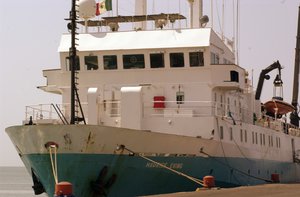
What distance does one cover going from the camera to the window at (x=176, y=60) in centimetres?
3241

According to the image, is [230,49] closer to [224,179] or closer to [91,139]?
[224,179]

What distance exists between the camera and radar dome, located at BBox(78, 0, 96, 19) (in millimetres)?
33312

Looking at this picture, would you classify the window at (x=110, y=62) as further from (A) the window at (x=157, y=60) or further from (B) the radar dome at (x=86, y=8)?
(B) the radar dome at (x=86, y=8)

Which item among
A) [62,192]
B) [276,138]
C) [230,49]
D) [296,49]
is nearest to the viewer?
[62,192]

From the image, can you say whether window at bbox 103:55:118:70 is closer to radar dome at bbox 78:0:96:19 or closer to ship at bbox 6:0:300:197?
ship at bbox 6:0:300:197

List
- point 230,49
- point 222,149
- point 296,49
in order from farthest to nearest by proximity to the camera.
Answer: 1. point 296,49
2. point 230,49
3. point 222,149

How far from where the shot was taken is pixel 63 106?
32344 mm

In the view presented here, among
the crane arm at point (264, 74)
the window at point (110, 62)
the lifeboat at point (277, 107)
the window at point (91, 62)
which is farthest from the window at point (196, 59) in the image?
the crane arm at point (264, 74)

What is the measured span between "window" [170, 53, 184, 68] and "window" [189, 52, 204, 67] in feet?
1.27

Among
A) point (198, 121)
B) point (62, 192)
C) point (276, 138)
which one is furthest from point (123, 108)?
point (276, 138)

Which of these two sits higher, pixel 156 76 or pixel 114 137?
pixel 156 76

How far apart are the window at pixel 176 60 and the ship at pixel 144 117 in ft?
0.13

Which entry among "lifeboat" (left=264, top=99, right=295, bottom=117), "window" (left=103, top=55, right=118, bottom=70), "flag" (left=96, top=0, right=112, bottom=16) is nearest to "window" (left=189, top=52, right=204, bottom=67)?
"window" (left=103, top=55, right=118, bottom=70)

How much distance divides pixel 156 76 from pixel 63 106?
13.1ft
